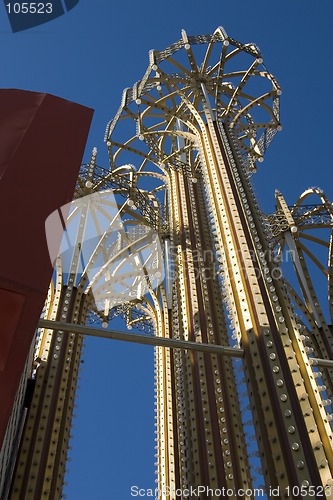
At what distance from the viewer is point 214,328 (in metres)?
10.6

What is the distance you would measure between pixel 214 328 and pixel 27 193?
5475 mm

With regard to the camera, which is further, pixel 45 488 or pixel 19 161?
pixel 45 488

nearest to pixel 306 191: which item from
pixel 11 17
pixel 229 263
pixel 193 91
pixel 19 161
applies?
pixel 193 91

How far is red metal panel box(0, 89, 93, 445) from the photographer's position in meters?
5.18

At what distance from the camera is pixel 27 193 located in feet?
21.2

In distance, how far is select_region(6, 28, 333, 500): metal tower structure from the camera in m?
6.05

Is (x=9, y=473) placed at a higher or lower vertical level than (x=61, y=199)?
lower

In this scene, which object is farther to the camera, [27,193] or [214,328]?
[214,328]

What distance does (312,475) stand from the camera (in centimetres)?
531

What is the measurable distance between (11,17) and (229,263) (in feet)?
18.0

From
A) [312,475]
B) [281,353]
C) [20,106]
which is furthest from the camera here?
[20,106]

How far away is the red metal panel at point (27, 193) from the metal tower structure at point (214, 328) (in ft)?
5.37

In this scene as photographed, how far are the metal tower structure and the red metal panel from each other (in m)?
1.64

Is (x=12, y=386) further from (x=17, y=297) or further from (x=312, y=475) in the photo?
(x=312, y=475)
